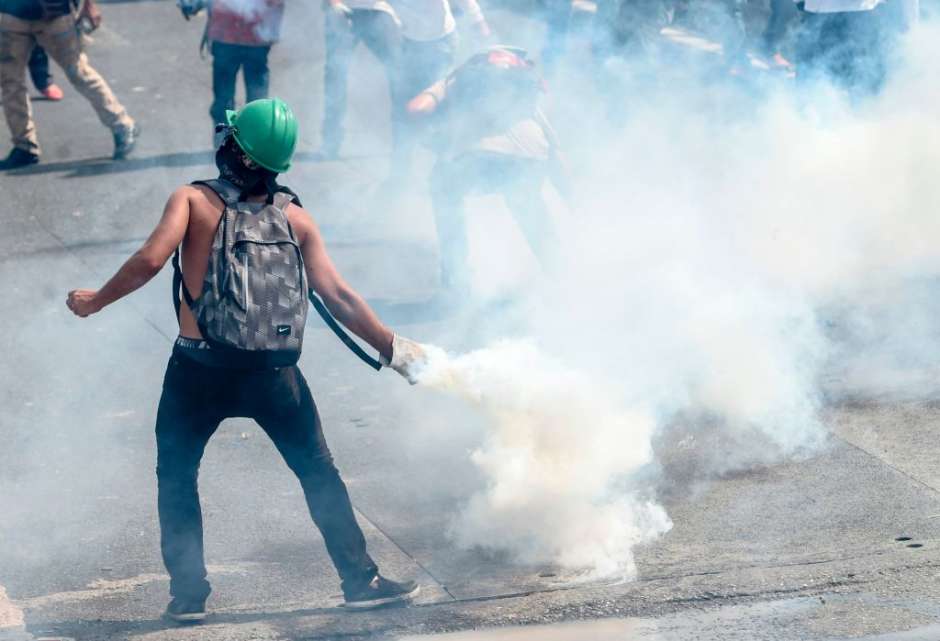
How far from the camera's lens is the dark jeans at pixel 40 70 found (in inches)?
374

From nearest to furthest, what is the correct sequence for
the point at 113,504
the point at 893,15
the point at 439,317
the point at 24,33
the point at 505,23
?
the point at 113,504 → the point at 439,317 → the point at 893,15 → the point at 24,33 → the point at 505,23

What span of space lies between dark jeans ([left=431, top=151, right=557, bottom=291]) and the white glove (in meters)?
2.41

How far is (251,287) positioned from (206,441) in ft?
1.59

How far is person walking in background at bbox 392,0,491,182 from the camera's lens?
761 centimetres

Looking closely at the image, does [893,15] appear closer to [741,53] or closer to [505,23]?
[741,53]

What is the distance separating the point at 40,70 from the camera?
9578mm

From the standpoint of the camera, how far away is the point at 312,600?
12.9 feet

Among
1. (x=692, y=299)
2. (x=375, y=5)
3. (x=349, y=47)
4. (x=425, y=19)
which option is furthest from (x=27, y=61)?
(x=692, y=299)

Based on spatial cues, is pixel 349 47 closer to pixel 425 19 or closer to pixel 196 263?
pixel 425 19

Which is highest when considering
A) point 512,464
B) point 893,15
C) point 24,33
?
point 893,15

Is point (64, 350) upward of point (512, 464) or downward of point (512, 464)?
downward

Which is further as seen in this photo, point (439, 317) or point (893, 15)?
point (893, 15)

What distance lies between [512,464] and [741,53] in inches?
219

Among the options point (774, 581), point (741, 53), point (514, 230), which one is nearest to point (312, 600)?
point (774, 581)
